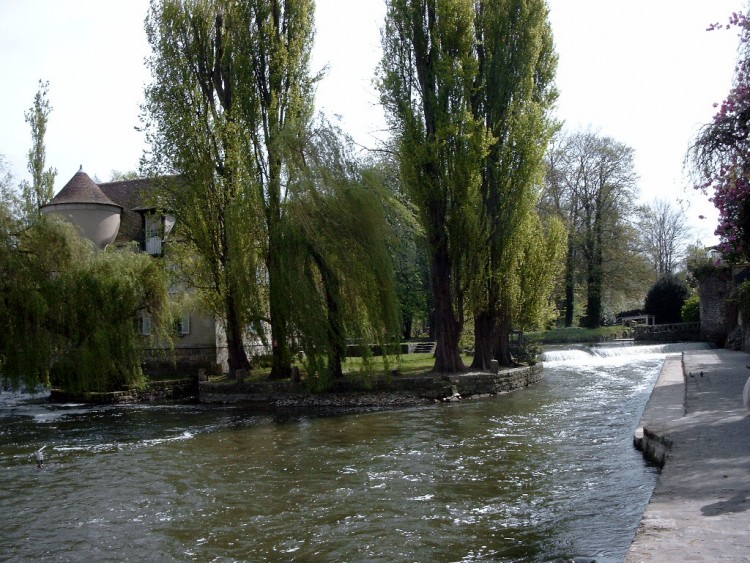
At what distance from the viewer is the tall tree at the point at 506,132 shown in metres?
24.5

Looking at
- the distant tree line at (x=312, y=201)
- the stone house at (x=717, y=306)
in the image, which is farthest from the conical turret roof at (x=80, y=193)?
the stone house at (x=717, y=306)

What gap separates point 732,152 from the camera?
511 inches

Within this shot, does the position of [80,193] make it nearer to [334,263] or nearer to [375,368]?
[334,263]

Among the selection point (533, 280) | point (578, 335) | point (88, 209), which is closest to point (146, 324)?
point (88, 209)

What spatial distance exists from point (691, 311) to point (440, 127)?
3102 cm

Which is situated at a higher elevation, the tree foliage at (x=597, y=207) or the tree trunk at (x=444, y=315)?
the tree foliage at (x=597, y=207)

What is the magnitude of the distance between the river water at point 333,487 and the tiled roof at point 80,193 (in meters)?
16.0

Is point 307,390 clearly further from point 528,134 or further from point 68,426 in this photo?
point 528,134

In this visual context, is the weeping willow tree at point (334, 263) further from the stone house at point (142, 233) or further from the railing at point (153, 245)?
the railing at point (153, 245)

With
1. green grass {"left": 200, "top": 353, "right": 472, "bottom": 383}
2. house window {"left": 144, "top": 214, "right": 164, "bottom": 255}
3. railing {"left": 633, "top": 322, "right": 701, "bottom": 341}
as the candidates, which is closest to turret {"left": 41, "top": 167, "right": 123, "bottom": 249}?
house window {"left": 144, "top": 214, "right": 164, "bottom": 255}

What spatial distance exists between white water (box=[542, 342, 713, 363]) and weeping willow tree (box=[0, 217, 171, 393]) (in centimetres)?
2112

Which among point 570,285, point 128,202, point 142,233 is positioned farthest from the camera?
point 570,285

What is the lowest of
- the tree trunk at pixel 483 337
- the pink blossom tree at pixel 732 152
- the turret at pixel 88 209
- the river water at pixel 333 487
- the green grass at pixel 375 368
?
the river water at pixel 333 487

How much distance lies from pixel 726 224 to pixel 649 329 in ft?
112
